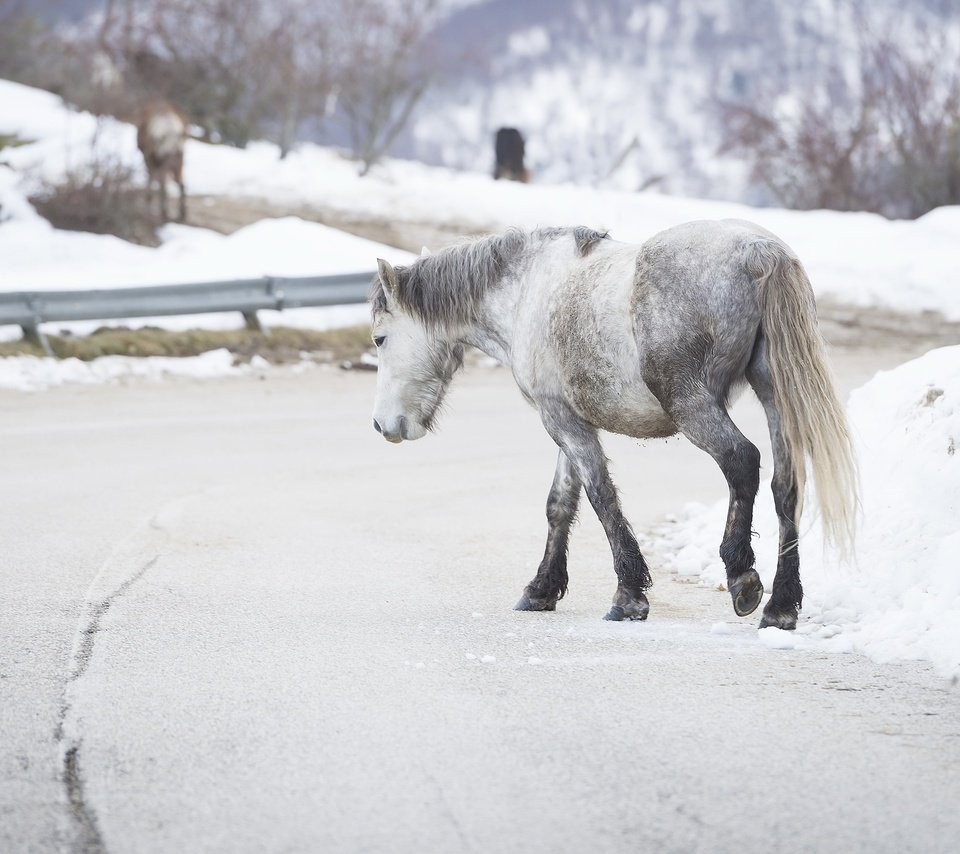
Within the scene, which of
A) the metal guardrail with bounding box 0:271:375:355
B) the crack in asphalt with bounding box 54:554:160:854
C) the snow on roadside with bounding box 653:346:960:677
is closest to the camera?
the crack in asphalt with bounding box 54:554:160:854

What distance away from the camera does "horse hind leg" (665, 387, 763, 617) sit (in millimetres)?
5691

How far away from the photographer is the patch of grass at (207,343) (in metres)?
15.8

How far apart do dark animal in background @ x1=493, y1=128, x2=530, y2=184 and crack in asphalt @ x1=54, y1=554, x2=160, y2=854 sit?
2679 cm

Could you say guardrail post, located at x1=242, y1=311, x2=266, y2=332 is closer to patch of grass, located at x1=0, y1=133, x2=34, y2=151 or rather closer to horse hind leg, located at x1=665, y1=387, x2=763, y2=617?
patch of grass, located at x1=0, y1=133, x2=34, y2=151

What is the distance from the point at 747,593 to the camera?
562 centimetres

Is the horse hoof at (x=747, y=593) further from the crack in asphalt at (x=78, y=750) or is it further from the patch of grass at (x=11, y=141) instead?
the patch of grass at (x=11, y=141)

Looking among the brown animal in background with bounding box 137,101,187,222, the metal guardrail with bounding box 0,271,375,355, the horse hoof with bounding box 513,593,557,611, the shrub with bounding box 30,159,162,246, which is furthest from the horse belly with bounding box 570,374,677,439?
the brown animal in background with bounding box 137,101,187,222

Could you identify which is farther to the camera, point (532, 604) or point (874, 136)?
point (874, 136)

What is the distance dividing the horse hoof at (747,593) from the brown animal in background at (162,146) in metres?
18.1

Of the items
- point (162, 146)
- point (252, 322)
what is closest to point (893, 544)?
point (252, 322)

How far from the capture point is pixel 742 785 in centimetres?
390

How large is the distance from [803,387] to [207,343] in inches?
468

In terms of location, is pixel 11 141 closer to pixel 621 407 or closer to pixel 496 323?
pixel 496 323

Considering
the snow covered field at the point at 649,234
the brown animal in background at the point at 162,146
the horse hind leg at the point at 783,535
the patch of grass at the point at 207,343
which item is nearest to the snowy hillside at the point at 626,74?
the snow covered field at the point at 649,234
